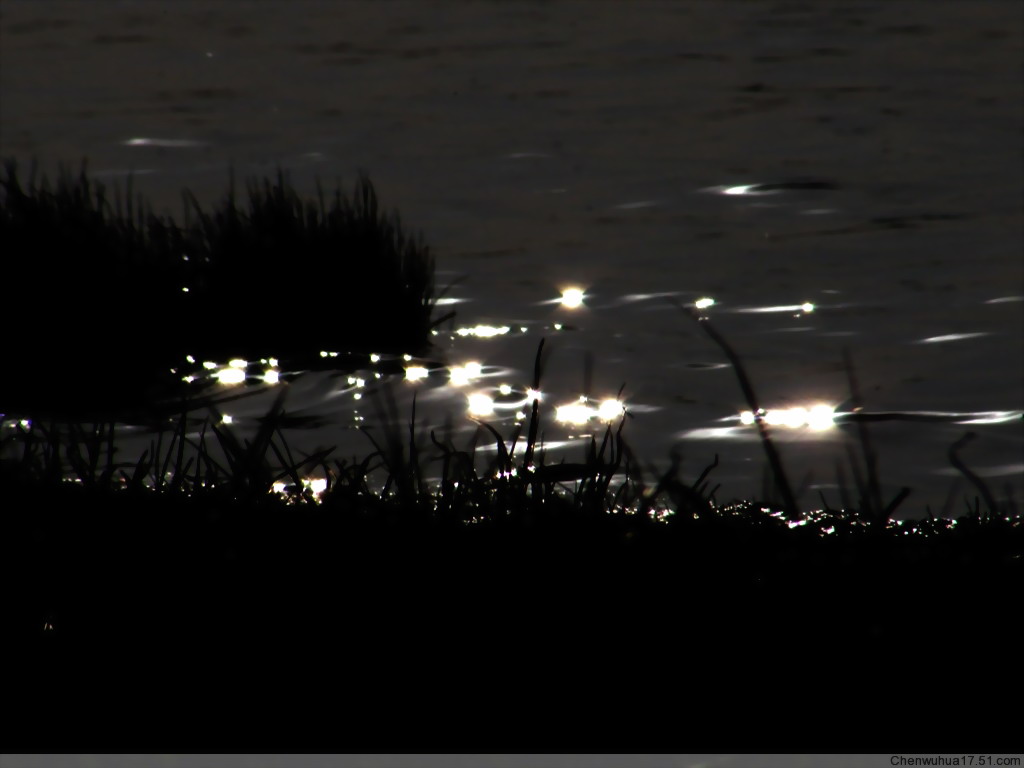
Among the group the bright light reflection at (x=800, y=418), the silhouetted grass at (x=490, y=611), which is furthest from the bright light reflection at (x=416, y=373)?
the silhouetted grass at (x=490, y=611)

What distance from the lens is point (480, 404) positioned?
5258 mm

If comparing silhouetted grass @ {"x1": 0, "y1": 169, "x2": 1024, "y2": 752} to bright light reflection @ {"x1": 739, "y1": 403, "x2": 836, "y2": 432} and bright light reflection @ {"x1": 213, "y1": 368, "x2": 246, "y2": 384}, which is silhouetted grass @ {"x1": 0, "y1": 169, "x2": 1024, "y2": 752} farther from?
bright light reflection @ {"x1": 213, "y1": 368, "x2": 246, "y2": 384}

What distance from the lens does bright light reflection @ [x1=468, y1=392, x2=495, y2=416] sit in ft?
16.8

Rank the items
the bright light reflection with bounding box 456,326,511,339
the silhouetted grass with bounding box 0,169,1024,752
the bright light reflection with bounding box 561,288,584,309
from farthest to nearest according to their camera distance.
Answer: the bright light reflection with bounding box 561,288,584,309 < the bright light reflection with bounding box 456,326,511,339 < the silhouetted grass with bounding box 0,169,1024,752

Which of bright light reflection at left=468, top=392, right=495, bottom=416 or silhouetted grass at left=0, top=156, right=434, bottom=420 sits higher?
silhouetted grass at left=0, top=156, right=434, bottom=420

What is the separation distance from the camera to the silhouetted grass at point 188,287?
619cm

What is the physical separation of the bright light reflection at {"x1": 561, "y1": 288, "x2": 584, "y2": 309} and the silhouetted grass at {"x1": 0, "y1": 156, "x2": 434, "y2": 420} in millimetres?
600

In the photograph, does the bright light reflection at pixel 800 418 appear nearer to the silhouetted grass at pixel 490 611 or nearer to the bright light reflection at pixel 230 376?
the silhouetted grass at pixel 490 611

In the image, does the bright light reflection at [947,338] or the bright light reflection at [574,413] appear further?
the bright light reflection at [947,338]

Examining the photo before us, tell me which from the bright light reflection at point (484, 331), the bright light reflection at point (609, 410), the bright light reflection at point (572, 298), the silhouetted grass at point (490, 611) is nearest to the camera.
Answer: the silhouetted grass at point (490, 611)

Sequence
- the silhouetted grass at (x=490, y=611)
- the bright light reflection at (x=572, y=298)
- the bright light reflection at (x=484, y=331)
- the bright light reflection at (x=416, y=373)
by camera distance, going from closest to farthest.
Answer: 1. the silhouetted grass at (x=490, y=611)
2. the bright light reflection at (x=416, y=373)
3. the bright light reflection at (x=484, y=331)
4. the bright light reflection at (x=572, y=298)

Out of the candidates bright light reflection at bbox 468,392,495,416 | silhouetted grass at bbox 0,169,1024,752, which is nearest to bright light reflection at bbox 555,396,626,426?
bright light reflection at bbox 468,392,495,416

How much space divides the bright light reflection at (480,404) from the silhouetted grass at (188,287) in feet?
2.85

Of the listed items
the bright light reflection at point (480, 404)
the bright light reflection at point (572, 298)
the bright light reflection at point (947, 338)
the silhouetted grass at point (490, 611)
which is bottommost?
the silhouetted grass at point (490, 611)
